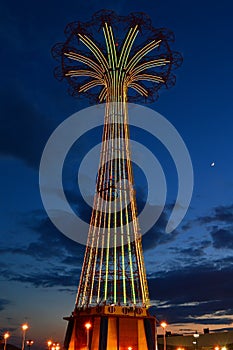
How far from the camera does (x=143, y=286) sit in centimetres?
3781

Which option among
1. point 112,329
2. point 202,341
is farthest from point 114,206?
point 202,341

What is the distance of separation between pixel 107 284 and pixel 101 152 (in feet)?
40.1

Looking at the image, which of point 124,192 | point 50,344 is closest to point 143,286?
point 124,192

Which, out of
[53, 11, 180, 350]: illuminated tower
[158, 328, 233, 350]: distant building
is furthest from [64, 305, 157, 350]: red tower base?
[158, 328, 233, 350]: distant building

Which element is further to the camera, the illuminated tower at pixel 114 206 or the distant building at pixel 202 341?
the distant building at pixel 202 341

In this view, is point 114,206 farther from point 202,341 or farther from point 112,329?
point 202,341

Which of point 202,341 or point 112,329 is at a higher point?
point 202,341

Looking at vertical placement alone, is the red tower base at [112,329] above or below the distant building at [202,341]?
below

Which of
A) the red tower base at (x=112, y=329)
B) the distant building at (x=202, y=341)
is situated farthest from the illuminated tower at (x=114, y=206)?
the distant building at (x=202, y=341)

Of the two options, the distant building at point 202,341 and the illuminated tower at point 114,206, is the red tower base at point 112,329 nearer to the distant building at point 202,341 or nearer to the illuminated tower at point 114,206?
the illuminated tower at point 114,206

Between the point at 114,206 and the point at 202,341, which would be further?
the point at 202,341

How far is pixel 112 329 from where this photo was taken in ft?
116

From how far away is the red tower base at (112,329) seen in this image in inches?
1377

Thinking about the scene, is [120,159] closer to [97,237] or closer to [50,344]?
[97,237]
